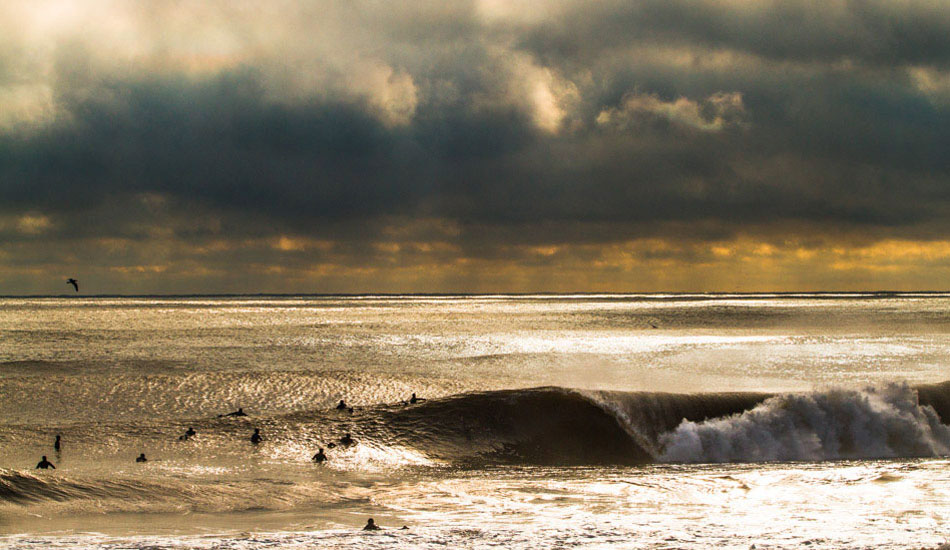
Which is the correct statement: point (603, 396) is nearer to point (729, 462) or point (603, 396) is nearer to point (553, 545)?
point (729, 462)

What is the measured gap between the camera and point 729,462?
24.4m

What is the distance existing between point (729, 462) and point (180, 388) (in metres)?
27.4

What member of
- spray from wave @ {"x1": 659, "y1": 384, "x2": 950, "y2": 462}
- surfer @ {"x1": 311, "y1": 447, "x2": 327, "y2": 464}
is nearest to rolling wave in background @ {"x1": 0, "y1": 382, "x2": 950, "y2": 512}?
spray from wave @ {"x1": 659, "y1": 384, "x2": 950, "y2": 462}

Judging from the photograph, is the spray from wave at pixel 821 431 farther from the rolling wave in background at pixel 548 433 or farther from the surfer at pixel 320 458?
the surfer at pixel 320 458

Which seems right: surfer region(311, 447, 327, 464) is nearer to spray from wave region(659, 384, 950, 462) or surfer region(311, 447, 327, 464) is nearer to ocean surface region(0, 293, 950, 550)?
ocean surface region(0, 293, 950, 550)

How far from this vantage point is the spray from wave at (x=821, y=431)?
2570cm

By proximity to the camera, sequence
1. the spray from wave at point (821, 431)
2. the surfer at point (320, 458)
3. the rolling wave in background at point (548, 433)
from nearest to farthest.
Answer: the surfer at point (320, 458) → the rolling wave in background at point (548, 433) → the spray from wave at point (821, 431)

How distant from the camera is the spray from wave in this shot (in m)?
25.7

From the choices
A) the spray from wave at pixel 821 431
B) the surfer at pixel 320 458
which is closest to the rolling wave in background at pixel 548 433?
the spray from wave at pixel 821 431

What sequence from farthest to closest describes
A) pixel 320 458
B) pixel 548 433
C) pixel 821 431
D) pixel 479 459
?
1. pixel 821 431
2. pixel 548 433
3. pixel 479 459
4. pixel 320 458

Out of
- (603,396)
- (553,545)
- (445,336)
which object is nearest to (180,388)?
(603,396)

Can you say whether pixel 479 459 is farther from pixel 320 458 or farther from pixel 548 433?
pixel 320 458

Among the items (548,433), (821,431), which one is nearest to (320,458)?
(548,433)

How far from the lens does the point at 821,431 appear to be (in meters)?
27.2
